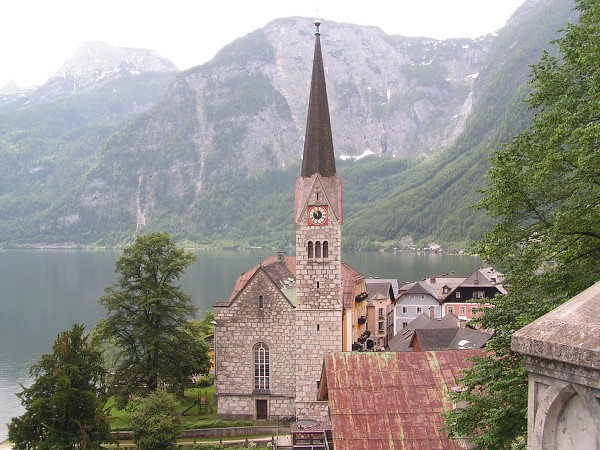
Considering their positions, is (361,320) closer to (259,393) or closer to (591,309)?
(259,393)

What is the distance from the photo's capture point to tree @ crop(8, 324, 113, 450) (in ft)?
83.9

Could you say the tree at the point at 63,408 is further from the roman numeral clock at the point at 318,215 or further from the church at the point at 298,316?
the roman numeral clock at the point at 318,215

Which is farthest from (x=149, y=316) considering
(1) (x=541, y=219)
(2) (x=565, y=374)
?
(2) (x=565, y=374)

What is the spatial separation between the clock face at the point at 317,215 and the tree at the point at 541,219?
2157cm

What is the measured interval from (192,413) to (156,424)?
9.51 meters

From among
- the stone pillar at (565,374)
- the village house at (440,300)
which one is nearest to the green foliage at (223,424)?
the stone pillar at (565,374)

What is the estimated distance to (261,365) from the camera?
37.4 metres

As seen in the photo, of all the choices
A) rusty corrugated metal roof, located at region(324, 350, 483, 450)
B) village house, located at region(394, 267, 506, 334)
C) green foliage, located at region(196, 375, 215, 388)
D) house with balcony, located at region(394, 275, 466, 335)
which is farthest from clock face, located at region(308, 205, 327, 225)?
house with balcony, located at region(394, 275, 466, 335)

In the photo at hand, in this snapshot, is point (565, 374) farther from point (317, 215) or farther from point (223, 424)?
point (223, 424)

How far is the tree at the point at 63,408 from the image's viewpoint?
25.6m

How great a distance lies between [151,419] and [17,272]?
168 metres

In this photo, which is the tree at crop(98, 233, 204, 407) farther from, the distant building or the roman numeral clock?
the distant building

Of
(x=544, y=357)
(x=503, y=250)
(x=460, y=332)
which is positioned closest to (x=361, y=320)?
(x=460, y=332)

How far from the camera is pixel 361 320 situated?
59.4 metres
